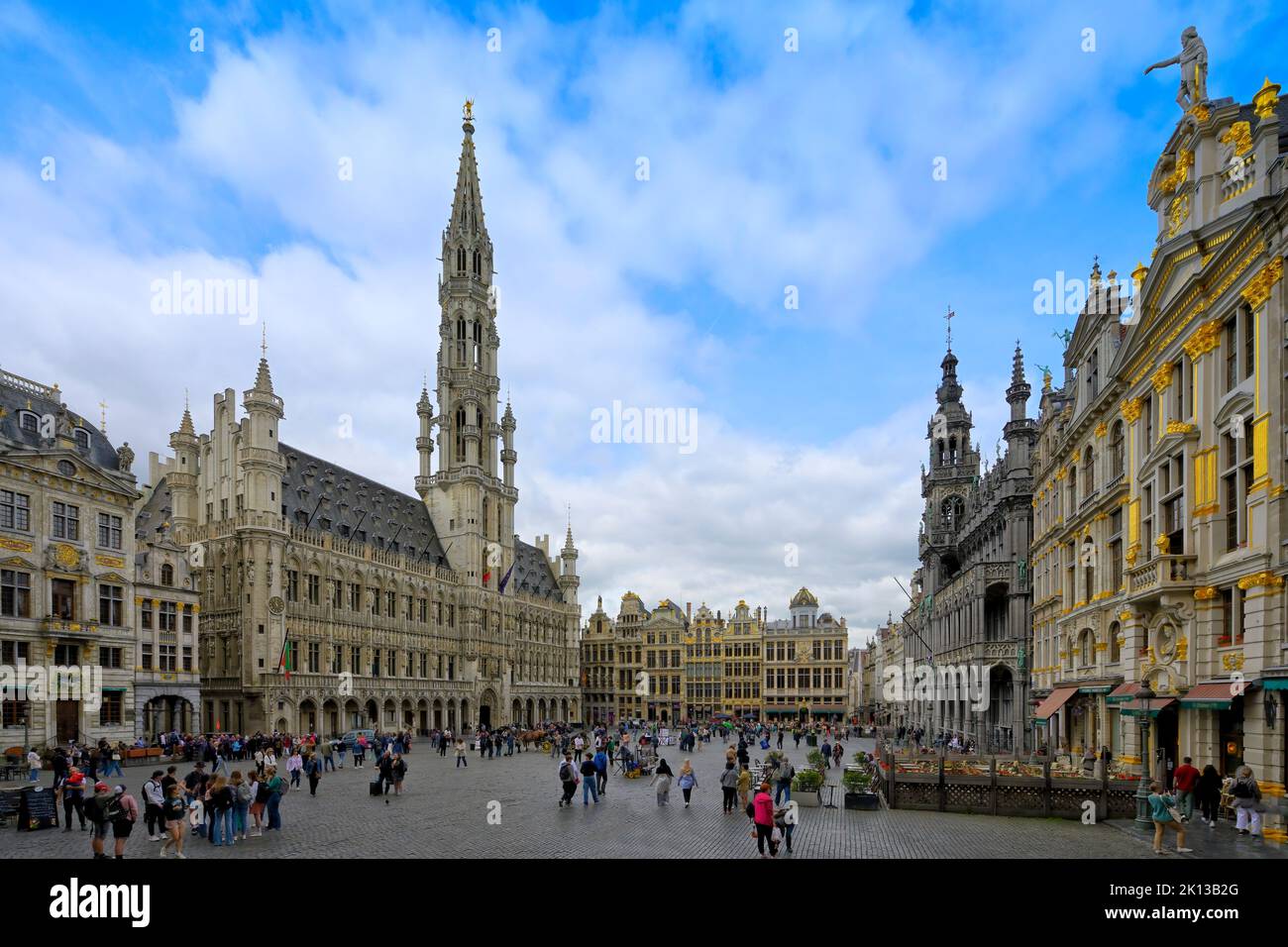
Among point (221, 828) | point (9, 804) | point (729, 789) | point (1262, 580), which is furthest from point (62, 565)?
point (1262, 580)

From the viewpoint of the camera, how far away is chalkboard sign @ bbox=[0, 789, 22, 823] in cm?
2275

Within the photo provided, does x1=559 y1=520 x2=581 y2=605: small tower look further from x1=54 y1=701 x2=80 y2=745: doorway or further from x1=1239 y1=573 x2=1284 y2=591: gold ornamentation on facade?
x1=1239 y1=573 x2=1284 y2=591: gold ornamentation on facade

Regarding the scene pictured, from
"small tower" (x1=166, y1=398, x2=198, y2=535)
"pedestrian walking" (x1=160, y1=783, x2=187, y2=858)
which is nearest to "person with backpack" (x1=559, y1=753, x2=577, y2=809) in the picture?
"pedestrian walking" (x1=160, y1=783, x2=187, y2=858)

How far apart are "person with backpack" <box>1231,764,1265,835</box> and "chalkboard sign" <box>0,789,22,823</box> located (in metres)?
28.1

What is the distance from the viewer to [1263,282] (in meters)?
21.1

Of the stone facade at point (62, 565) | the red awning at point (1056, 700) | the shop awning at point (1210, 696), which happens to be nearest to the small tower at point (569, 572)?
the stone facade at point (62, 565)

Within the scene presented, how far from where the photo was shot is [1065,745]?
3819cm

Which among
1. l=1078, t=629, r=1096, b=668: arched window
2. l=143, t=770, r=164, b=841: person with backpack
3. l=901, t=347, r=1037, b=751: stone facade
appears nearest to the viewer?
l=143, t=770, r=164, b=841: person with backpack

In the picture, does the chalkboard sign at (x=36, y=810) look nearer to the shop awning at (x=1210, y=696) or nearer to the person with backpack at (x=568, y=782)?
the person with backpack at (x=568, y=782)

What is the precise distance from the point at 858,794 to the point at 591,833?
8.97 metres
